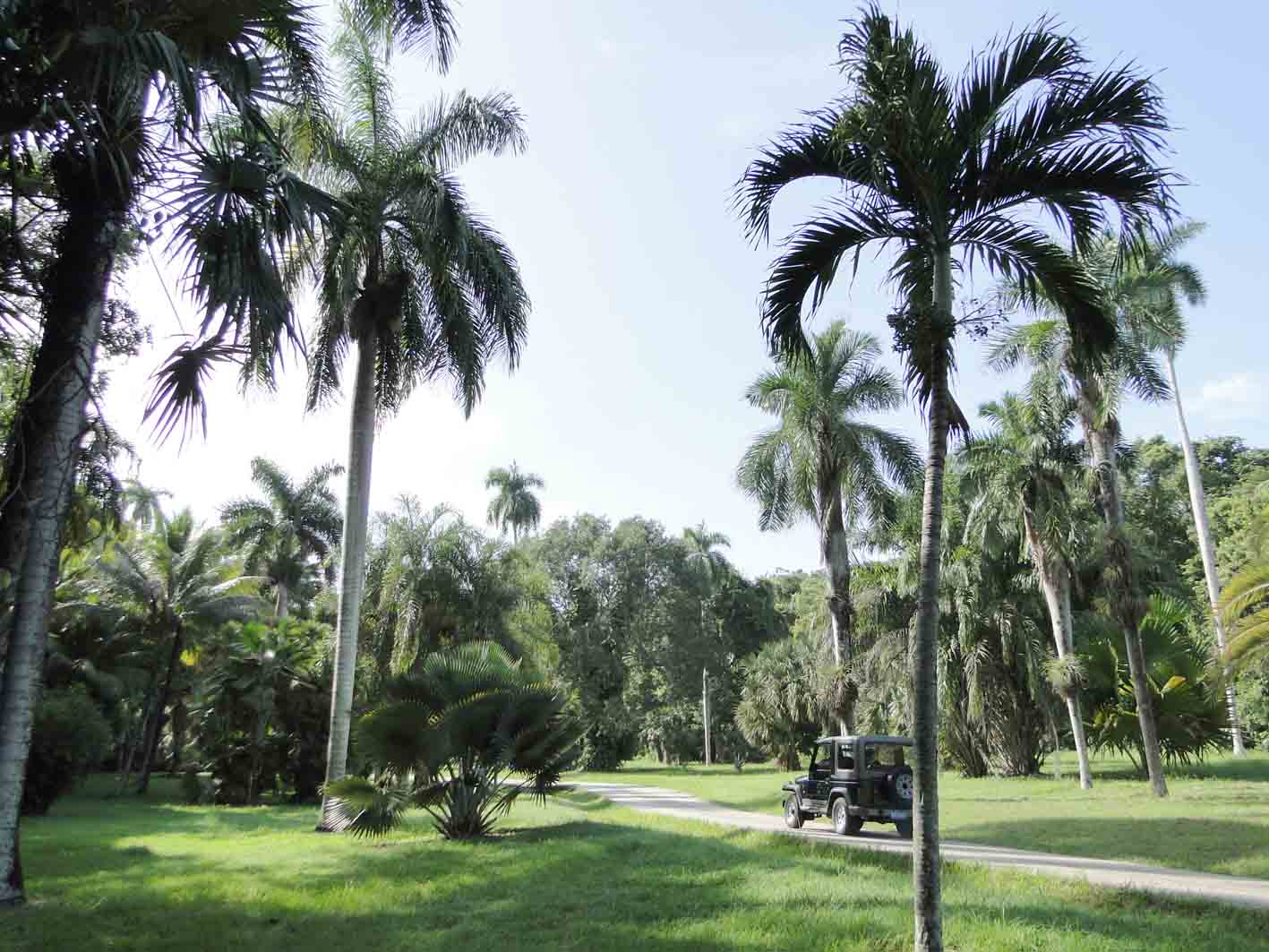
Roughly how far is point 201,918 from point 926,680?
23.4 ft

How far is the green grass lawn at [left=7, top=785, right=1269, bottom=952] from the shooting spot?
7309mm

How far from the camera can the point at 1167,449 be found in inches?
2060

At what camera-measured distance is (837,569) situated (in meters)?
23.5

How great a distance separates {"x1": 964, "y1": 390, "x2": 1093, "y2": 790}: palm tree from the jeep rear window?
9.85m

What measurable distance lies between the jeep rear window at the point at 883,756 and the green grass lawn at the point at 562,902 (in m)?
3.15

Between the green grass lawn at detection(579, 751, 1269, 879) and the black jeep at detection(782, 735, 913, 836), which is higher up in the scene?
the black jeep at detection(782, 735, 913, 836)

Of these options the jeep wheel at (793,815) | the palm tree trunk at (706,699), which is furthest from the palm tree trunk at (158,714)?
the palm tree trunk at (706,699)

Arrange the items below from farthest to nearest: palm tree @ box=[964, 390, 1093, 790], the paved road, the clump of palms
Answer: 1. palm tree @ box=[964, 390, 1093, 790]
2. the clump of palms
3. the paved road

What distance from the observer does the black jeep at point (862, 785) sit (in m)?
15.7

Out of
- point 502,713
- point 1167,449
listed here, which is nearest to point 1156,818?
point 502,713

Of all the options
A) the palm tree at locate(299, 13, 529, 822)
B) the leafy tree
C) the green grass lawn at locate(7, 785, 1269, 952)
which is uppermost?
the palm tree at locate(299, 13, 529, 822)

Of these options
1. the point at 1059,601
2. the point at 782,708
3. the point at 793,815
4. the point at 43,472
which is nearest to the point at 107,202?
the point at 43,472

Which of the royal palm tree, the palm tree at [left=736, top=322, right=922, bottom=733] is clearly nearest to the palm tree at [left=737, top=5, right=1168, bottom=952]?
the royal palm tree

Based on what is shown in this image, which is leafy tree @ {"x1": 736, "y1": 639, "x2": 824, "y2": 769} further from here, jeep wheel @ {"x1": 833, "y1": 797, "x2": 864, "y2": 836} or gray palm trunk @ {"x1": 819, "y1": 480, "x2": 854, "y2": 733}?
jeep wheel @ {"x1": 833, "y1": 797, "x2": 864, "y2": 836}
